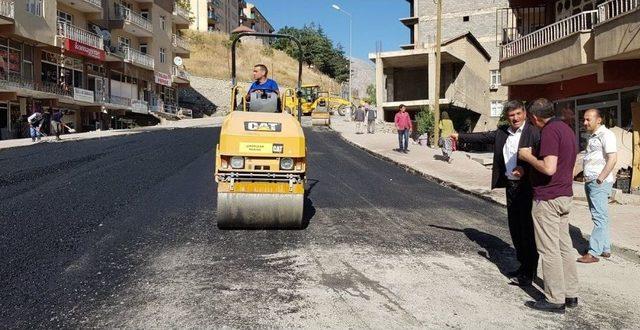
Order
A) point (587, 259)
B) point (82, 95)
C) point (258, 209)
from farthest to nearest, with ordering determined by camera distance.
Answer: point (82, 95) → point (258, 209) → point (587, 259)

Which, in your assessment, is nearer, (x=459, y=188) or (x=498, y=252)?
(x=498, y=252)

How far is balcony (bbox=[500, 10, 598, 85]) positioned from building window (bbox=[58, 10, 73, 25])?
3035 centimetres

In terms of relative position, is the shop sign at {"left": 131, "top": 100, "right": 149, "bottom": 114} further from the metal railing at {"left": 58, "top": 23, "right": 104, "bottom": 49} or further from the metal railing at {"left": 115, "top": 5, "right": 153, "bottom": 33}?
the metal railing at {"left": 115, "top": 5, "right": 153, "bottom": 33}

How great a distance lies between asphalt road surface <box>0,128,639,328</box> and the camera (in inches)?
174

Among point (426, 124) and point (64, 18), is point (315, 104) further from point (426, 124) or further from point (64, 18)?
point (426, 124)

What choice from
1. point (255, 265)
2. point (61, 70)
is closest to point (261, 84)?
point (255, 265)

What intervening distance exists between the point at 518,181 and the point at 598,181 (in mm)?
1588

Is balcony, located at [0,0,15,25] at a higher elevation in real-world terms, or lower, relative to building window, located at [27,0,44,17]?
lower

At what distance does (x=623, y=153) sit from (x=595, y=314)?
892 cm

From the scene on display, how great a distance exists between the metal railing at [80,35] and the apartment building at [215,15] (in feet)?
145

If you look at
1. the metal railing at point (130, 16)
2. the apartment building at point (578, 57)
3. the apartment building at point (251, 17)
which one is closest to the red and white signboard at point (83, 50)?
the metal railing at point (130, 16)

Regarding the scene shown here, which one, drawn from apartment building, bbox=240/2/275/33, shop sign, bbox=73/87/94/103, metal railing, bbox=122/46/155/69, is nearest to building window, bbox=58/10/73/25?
shop sign, bbox=73/87/94/103

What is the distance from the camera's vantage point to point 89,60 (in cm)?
4144

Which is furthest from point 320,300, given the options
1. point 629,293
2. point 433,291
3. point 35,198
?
point 35,198
